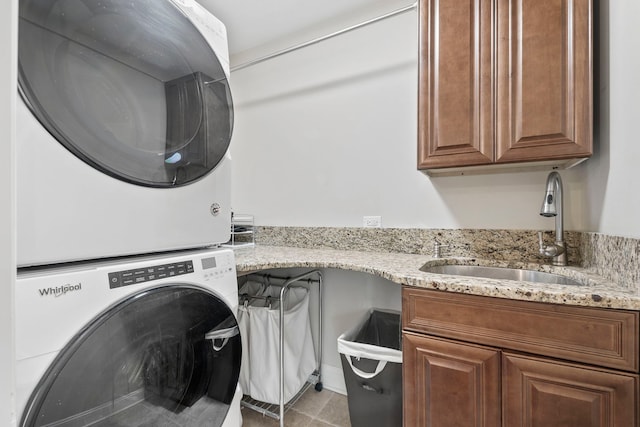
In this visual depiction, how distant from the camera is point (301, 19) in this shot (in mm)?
1990

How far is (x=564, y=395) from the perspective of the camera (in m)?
0.82

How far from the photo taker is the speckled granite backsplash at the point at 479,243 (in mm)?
928

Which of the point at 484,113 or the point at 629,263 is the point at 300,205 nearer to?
the point at 484,113

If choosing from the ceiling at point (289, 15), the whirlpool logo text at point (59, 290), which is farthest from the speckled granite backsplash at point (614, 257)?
the ceiling at point (289, 15)

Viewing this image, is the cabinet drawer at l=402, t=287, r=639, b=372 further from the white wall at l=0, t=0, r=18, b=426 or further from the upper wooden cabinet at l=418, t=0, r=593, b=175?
the white wall at l=0, t=0, r=18, b=426

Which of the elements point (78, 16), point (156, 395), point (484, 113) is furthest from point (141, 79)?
point (484, 113)

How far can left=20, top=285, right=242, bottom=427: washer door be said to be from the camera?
0.65 metres

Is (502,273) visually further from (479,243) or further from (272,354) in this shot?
(272,354)

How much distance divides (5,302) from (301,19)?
2250mm

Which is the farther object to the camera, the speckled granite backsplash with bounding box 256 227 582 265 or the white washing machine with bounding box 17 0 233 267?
the speckled granite backsplash with bounding box 256 227 582 265

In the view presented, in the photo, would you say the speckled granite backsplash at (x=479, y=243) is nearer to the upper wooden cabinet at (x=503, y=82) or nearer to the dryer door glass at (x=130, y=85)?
the upper wooden cabinet at (x=503, y=82)

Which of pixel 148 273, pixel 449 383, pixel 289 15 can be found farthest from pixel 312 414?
pixel 289 15

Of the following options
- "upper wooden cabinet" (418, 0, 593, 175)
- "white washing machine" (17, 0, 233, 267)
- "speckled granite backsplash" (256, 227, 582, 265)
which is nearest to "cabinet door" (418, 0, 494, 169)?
"upper wooden cabinet" (418, 0, 593, 175)

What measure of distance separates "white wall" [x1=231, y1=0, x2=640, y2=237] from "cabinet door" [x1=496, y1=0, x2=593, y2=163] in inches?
3.5
